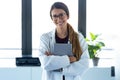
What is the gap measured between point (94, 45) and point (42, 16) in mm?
866

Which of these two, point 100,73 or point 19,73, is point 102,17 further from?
point 19,73

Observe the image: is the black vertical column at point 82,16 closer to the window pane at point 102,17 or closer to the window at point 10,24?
the window pane at point 102,17

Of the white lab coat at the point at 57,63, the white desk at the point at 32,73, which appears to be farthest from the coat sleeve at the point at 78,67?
the white desk at the point at 32,73

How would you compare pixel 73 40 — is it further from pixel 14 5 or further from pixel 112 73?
pixel 14 5

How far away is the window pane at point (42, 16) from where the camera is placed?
3.34 meters

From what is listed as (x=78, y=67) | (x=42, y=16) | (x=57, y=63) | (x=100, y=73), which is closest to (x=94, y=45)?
(x=100, y=73)

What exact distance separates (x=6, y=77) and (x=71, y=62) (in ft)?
4.05

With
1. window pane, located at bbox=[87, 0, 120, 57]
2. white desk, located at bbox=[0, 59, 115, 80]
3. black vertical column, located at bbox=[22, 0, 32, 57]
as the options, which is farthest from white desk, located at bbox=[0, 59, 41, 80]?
window pane, located at bbox=[87, 0, 120, 57]

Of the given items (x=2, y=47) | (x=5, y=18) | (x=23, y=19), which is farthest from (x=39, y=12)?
(x=2, y=47)

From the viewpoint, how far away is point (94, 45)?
10.1ft

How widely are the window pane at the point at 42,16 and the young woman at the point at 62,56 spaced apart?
1265 mm

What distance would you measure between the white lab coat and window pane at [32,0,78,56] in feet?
4.15

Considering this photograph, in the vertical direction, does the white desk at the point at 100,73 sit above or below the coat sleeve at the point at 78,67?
below

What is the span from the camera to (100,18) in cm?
339
